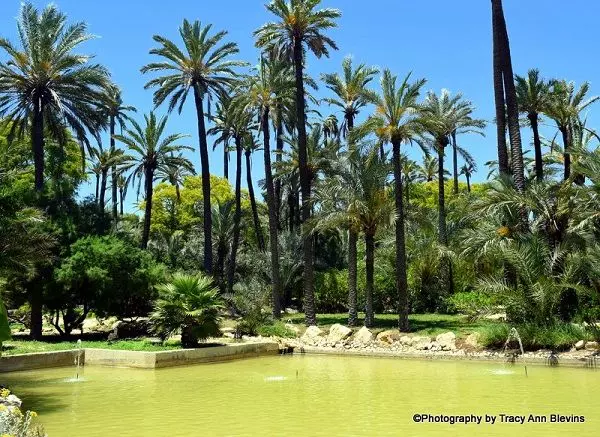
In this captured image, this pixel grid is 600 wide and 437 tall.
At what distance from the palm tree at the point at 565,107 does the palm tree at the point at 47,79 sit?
22622mm

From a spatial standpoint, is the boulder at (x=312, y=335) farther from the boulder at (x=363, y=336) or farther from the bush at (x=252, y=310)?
the bush at (x=252, y=310)

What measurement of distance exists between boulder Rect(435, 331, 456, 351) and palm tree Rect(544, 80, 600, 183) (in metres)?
13.9

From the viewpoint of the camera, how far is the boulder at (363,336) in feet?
80.0

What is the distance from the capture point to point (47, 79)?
28000 millimetres

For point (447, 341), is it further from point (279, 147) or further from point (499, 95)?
point (279, 147)

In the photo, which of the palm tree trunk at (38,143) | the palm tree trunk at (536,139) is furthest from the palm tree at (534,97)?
the palm tree trunk at (38,143)

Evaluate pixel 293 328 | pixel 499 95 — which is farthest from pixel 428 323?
pixel 499 95

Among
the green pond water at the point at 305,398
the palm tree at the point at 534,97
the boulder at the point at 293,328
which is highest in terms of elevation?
the palm tree at the point at 534,97

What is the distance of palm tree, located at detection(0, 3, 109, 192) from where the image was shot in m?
27.7

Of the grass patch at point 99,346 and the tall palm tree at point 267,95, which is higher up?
the tall palm tree at point 267,95

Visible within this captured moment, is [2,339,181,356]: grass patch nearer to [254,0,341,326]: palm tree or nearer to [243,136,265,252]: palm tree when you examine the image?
[254,0,341,326]: palm tree

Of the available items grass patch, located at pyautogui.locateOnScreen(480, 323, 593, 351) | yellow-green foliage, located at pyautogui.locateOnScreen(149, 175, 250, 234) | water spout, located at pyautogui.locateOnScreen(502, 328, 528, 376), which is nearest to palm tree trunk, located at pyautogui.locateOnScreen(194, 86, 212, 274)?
grass patch, located at pyautogui.locateOnScreen(480, 323, 593, 351)

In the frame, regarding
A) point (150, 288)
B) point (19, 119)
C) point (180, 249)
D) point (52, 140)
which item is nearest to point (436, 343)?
point (150, 288)

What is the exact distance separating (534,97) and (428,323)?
14.1 metres
